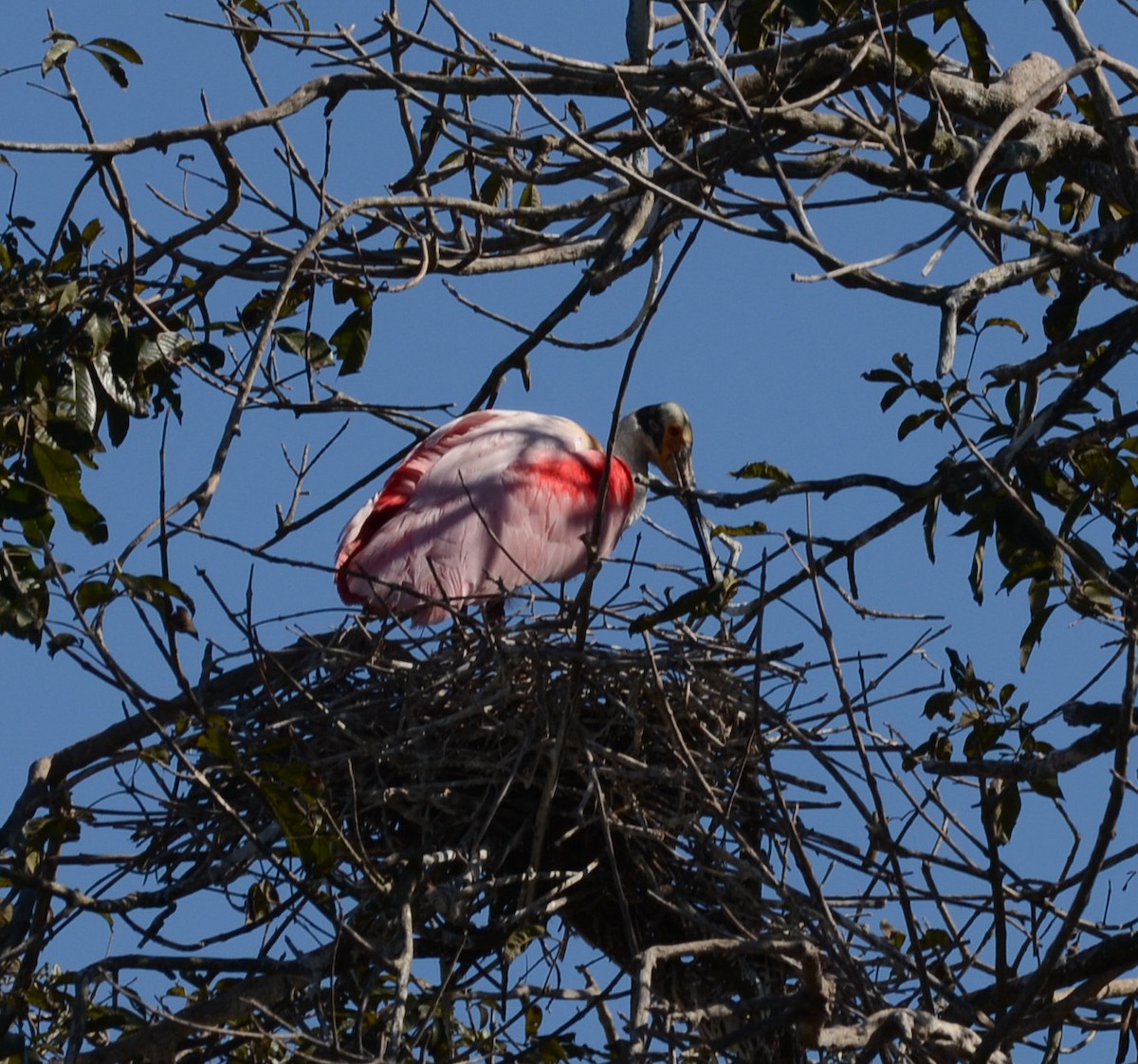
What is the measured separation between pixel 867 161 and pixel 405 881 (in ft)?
7.00

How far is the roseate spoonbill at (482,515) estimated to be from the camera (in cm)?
618

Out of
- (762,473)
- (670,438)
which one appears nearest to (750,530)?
(762,473)

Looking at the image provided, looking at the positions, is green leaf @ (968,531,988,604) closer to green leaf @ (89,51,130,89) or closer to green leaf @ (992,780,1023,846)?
green leaf @ (992,780,1023,846)

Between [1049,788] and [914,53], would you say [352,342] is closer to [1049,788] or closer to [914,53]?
[914,53]

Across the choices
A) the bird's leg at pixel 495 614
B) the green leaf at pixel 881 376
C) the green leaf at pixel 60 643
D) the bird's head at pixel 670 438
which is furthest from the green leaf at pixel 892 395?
the bird's head at pixel 670 438

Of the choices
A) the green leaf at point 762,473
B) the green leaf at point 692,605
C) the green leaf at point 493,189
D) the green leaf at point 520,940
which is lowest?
the green leaf at point 520,940

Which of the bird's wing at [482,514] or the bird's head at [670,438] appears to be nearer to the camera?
the bird's wing at [482,514]

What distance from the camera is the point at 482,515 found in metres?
6.28

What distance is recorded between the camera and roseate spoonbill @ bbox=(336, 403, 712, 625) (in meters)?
6.18

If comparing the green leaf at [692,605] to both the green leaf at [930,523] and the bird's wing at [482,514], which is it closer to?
the green leaf at [930,523]

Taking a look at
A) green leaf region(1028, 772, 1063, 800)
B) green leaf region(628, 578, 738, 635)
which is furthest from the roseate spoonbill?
green leaf region(1028, 772, 1063, 800)

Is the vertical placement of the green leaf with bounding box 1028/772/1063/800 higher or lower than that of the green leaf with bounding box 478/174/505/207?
lower

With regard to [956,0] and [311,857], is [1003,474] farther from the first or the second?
[311,857]

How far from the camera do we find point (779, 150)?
5.15 metres
